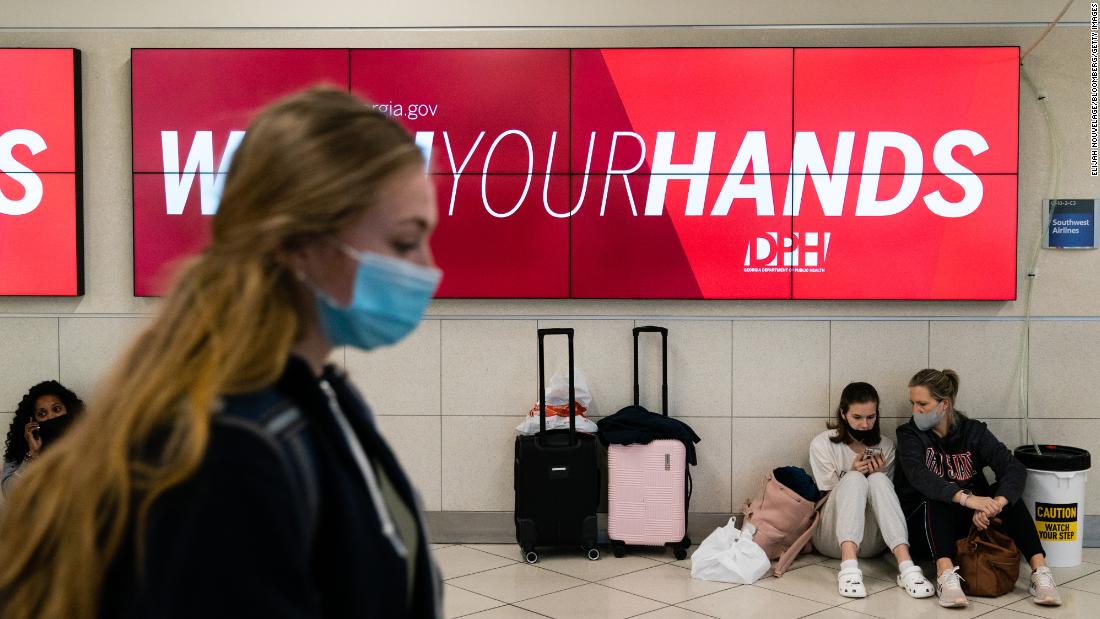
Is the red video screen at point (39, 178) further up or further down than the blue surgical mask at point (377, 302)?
further up

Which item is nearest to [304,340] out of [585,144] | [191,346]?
[191,346]

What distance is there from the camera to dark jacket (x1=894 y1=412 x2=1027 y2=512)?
15.9 feet

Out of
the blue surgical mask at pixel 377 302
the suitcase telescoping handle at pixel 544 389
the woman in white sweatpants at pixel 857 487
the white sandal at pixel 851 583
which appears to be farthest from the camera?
the suitcase telescoping handle at pixel 544 389

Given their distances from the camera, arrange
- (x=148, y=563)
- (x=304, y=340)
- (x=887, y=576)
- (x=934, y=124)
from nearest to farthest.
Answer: (x=148, y=563)
(x=304, y=340)
(x=887, y=576)
(x=934, y=124)

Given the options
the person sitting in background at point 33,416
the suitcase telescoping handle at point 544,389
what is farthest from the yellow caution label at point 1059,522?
the person sitting in background at point 33,416

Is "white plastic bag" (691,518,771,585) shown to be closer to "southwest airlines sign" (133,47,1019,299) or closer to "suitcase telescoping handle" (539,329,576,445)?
"suitcase telescoping handle" (539,329,576,445)

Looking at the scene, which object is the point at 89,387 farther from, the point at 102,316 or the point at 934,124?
the point at 934,124

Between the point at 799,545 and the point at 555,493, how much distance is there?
1.21 m

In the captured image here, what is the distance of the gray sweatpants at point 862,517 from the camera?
4852mm

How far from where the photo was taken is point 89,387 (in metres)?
5.49

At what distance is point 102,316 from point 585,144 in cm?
268

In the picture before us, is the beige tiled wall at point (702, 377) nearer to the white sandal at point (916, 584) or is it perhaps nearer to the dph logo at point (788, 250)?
the dph logo at point (788, 250)

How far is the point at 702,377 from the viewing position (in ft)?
17.6

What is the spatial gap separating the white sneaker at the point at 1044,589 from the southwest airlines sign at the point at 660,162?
1.40 meters
